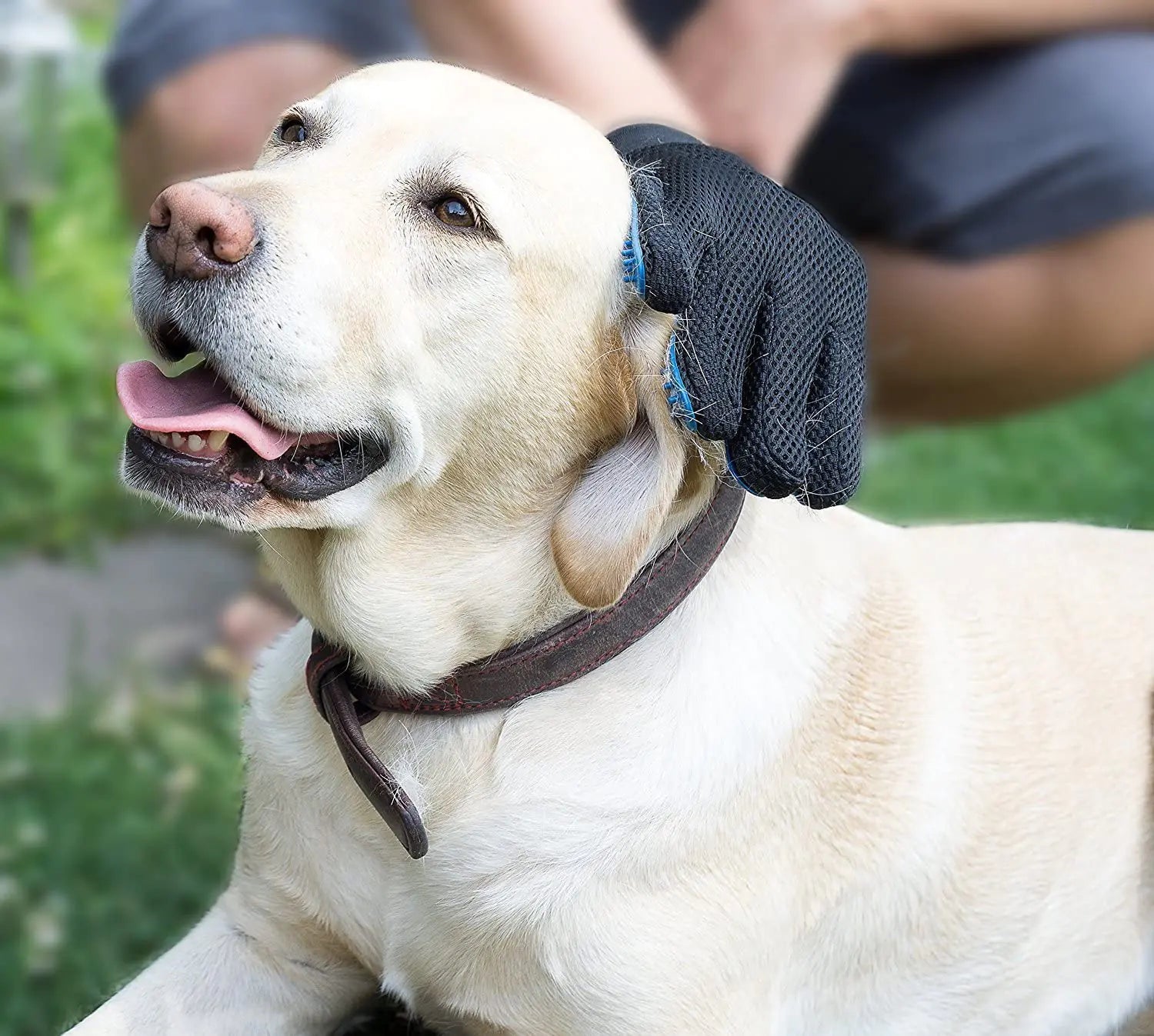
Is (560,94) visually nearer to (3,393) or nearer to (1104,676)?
(1104,676)

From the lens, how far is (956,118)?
12.4 ft

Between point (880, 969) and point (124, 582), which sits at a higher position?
point (880, 969)

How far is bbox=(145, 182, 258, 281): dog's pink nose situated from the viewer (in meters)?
1.62

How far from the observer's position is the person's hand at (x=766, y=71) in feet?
10.5

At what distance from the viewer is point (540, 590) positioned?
6.19 feet

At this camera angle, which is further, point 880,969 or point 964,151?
point 964,151

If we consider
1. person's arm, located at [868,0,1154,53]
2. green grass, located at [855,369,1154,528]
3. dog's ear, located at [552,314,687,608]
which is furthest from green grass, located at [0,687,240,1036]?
green grass, located at [855,369,1154,528]

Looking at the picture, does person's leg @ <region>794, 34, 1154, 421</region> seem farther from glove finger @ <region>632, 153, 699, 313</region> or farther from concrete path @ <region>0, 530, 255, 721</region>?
glove finger @ <region>632, 153, 699, 313</region>

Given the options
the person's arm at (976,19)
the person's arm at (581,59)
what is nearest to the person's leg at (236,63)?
the person's arm at (581,59)

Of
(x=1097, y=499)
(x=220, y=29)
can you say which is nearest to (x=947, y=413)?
(x=1097, y=499)

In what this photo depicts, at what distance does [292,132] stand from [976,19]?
2.19 m

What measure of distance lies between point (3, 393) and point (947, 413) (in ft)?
8.89

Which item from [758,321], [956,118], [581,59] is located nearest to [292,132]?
[758,321]

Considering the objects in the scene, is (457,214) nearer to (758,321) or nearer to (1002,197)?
(758,321)
